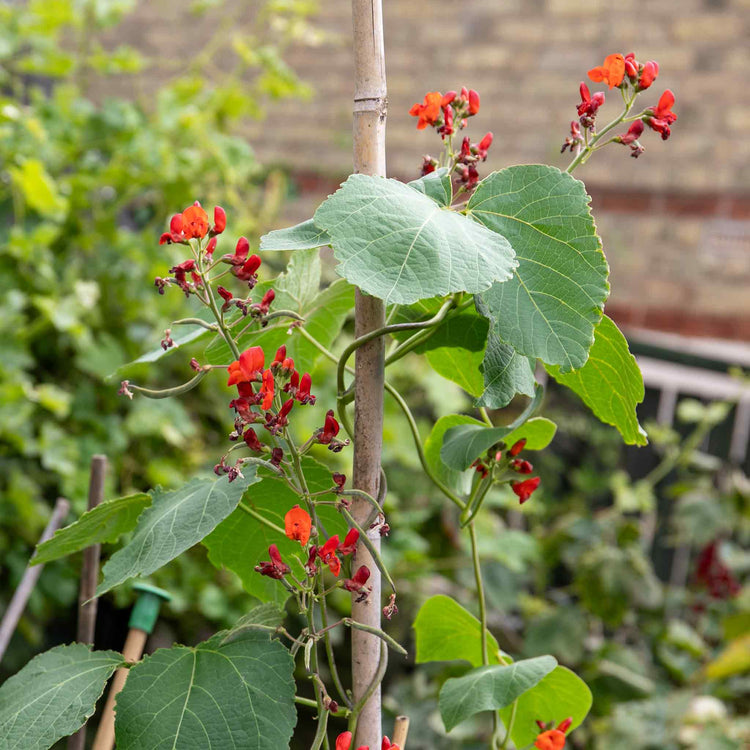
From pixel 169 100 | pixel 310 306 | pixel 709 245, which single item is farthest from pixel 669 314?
pixel 310 306

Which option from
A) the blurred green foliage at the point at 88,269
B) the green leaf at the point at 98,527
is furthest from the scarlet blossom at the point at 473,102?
the blurred green foliage at the point at 88,269

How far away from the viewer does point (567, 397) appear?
9.22ft

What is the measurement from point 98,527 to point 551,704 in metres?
0.38

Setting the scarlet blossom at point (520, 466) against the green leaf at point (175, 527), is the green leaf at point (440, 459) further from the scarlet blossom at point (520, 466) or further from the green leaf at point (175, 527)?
the green leaf at point (175, 527)

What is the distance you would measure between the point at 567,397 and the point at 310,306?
2234 mm

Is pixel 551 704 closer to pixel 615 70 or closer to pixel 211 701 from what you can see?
pixel 211 701

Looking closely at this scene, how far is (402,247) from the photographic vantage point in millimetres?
468

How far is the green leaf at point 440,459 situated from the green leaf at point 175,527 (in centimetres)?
21

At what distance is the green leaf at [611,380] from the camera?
588mm

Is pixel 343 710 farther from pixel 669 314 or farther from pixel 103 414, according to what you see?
pixel 669 314

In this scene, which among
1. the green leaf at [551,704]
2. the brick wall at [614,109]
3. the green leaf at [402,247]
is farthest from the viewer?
the brick wall at [614,109]

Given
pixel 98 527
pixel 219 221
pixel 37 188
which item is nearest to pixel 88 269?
pixel 37 188

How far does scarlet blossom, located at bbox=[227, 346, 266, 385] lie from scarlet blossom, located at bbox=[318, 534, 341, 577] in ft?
0.35

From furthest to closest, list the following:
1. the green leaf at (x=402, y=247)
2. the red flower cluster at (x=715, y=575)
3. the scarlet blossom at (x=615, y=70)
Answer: the red flower cluster at (x=715, y=575), the scarlet blossom at (x=615, y=70), the green leaf at (x=402, y=247)
